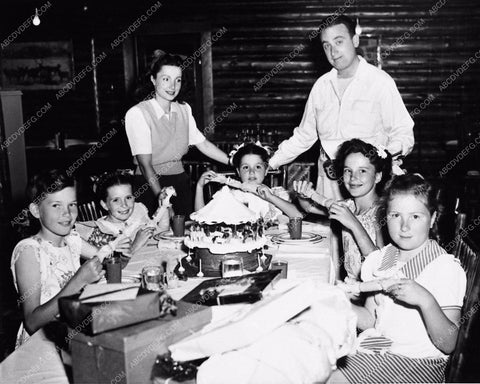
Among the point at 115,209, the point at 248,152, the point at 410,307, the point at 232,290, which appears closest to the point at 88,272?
the point at 232,290

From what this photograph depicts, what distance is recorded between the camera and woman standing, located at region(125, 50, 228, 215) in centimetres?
457

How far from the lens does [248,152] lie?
4605mm

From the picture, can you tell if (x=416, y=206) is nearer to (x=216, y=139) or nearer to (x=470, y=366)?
(x=470, y=366)

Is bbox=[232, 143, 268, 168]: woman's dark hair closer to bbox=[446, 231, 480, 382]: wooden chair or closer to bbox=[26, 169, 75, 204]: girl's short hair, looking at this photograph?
bbox=[26, 169, 75, 204]: girl's short hair

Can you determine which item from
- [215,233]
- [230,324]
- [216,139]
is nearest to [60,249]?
[215,233]

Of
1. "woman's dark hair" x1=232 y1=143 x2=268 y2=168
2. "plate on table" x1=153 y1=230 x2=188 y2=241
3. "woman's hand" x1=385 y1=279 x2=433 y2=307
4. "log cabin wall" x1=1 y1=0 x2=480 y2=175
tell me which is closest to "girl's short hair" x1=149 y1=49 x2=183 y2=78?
"woman's dark hair" x1=232 y1=143 x2=268 y2=168

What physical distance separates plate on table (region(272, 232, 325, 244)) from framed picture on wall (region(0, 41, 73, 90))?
25.0 ft

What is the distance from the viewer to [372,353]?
2342 millimetres

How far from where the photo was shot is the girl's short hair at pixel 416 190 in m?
2.54

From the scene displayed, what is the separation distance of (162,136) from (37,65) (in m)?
6.50

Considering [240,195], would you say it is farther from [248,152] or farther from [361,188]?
[361,188]

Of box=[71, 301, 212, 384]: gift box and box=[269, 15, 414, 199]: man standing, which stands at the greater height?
box=[269, 15, 414, 199]: man standing

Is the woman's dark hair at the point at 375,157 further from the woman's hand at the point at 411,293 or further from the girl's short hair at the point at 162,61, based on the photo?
the woman's hand at the point at 411,293

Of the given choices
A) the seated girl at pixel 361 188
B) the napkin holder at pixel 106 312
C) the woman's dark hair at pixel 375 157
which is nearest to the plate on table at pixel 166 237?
the seated girl at pixel 361 188
